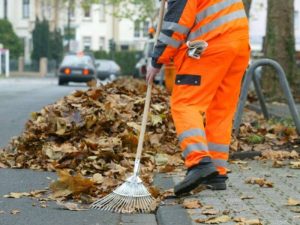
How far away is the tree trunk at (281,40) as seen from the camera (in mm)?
16234

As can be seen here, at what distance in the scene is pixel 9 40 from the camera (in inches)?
3071

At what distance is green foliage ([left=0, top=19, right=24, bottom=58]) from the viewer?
77375 mm

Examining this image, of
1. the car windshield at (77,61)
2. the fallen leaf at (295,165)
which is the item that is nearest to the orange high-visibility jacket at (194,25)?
the fallen leaf at (295,165)

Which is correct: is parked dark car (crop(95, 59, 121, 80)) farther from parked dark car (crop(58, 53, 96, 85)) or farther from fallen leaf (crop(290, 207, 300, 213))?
fallen leaf (crop(290, 207, 300, 213))

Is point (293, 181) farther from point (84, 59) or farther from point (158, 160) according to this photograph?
point (84, 59)

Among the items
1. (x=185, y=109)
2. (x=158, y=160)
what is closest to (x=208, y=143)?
(x=185, y=109)

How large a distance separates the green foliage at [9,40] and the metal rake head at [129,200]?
2849 inches

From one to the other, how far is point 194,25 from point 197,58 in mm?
277

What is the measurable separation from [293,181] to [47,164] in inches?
95.9

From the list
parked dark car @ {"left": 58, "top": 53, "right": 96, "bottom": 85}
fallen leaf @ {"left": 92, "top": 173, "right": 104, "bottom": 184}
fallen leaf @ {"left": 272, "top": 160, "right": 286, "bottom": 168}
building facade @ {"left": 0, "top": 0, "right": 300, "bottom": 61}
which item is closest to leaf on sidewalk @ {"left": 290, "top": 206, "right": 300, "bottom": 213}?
fallen leaf @ {"left": 92, "top": 173, "right": 104, "bottom": 184}

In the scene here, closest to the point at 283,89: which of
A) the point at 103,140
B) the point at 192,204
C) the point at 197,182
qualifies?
the point at 103,140

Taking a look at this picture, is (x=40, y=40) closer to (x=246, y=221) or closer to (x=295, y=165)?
(x=295, y=165)

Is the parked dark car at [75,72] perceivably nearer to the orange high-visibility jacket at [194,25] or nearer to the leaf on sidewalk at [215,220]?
the orange high-visibility jacket at [194,25]

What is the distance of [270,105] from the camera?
14891mm
